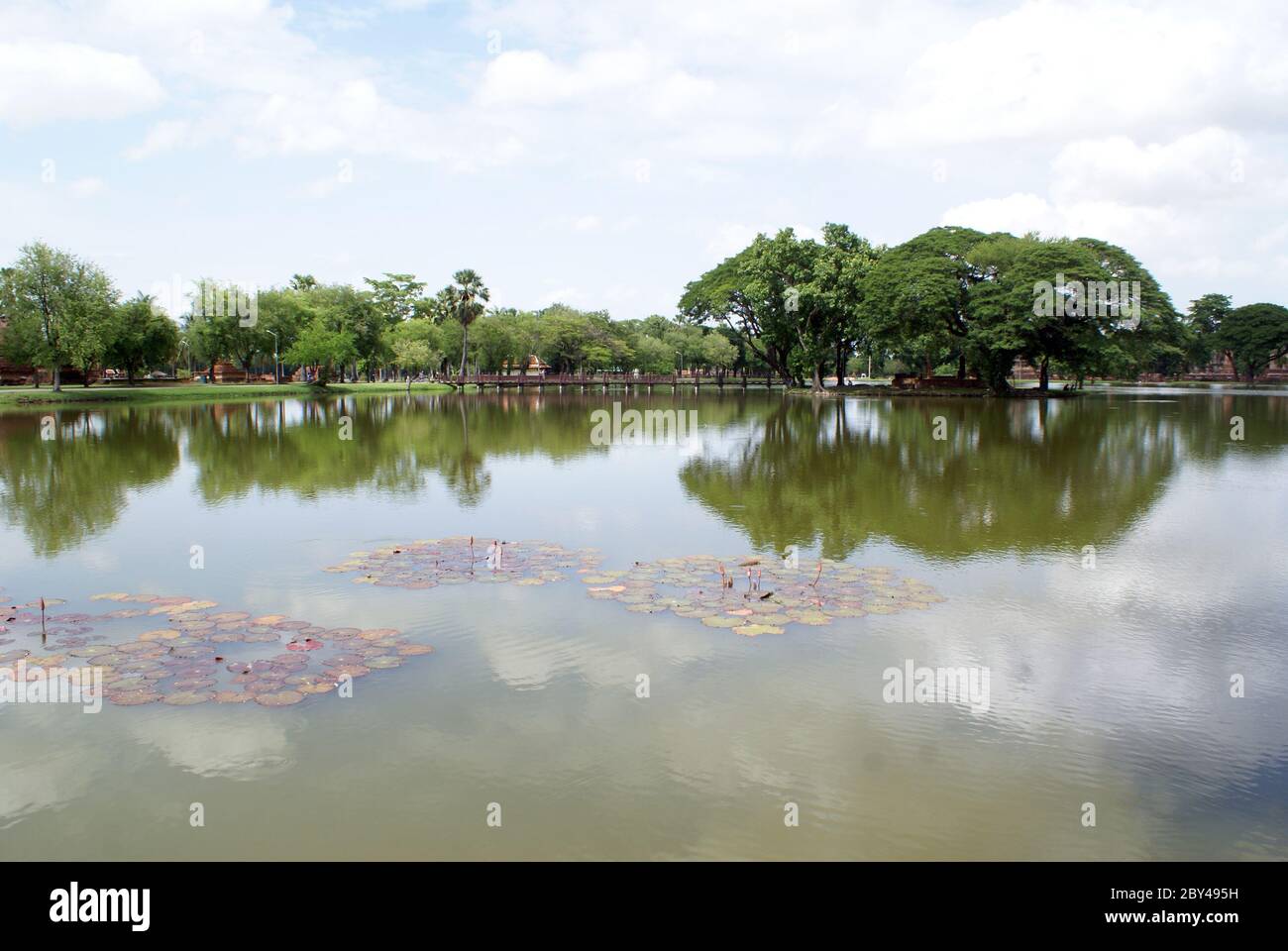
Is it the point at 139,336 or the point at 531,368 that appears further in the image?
the point at 531,368

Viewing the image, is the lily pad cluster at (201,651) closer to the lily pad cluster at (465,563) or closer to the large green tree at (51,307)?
the lily pad cluster at (465,563)

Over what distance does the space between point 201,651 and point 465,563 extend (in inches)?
185

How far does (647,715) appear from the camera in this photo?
846 cm

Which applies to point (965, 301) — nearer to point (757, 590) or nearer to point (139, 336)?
point (757, 590)

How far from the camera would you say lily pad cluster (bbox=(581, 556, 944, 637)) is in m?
11.4

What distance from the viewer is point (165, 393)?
65.6 meters

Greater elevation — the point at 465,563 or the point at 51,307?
the point at 51,307

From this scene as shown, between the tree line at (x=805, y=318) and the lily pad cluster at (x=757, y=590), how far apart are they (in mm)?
51056

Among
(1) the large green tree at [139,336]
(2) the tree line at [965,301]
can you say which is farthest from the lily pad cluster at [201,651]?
(1) the large green tree at [139,336]

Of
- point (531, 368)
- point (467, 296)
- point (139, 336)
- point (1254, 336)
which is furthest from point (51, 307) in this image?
point (1254, 336)

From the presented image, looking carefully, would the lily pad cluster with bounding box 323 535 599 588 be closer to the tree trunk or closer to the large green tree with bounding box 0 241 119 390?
the large green tree with bounding box 0 241 119 390

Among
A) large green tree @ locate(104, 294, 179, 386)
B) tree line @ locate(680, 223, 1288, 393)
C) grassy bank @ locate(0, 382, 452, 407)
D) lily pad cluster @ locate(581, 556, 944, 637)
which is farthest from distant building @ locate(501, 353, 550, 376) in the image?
lily pad cluster @ locate(581, 556, 944, 637)

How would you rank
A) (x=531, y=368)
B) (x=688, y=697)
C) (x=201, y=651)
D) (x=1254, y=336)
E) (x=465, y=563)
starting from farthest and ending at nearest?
(x=531, y=368)
(x=1254, y=336)
(x=465, y=563)
(x=201, y=651)
(x=688, y=697)
